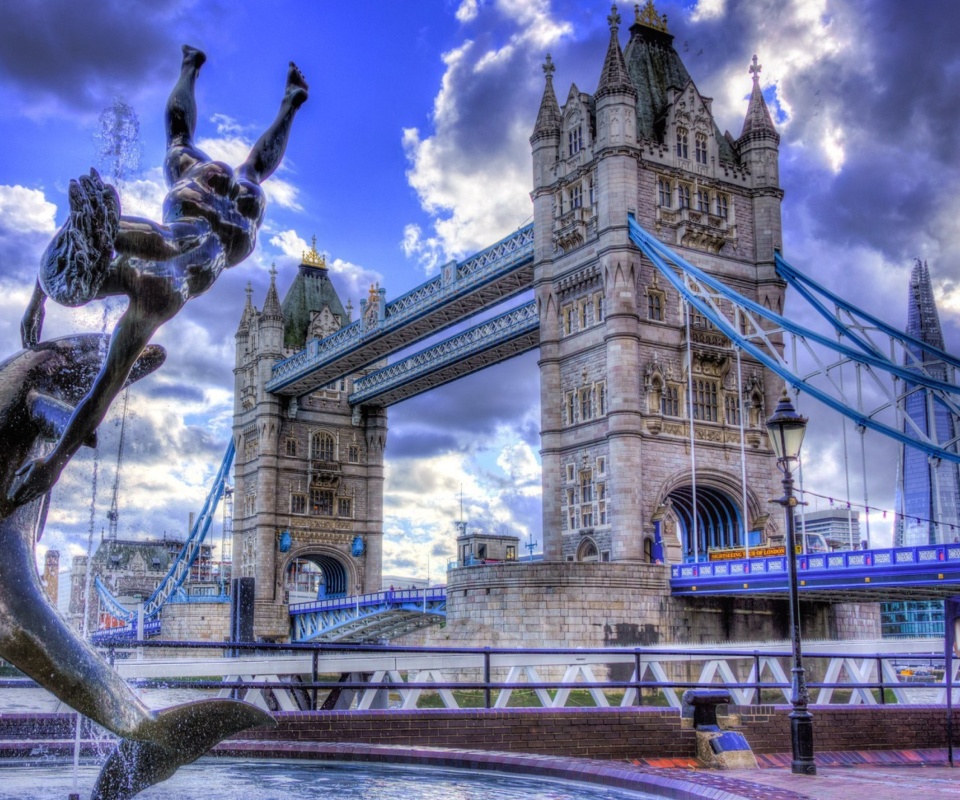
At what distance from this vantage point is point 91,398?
450cm

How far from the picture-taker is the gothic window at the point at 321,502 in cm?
5769

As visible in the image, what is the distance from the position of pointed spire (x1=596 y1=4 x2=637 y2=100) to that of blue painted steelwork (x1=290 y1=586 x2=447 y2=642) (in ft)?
57.9

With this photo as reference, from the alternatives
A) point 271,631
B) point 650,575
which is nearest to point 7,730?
point 650,575

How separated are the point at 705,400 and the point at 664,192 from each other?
6.34 meters

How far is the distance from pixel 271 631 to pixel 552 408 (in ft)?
81.6

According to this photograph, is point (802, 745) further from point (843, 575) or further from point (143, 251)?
point (843, 575)

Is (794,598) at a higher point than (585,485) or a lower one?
lower

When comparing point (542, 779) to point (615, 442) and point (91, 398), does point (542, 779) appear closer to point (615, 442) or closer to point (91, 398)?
point (91, 398)

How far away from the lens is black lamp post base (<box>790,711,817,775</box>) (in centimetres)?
875

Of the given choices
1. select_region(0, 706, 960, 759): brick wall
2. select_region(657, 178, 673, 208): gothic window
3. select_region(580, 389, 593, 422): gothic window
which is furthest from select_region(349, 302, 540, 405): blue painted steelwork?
select_region(0, 706, 960, 759): brick wall

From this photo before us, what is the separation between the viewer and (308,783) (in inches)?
244

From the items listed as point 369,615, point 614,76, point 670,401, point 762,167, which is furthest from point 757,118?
point 369,615

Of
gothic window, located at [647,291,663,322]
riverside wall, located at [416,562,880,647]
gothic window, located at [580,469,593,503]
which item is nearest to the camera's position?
riverside wall, located at [416,562,880,647]

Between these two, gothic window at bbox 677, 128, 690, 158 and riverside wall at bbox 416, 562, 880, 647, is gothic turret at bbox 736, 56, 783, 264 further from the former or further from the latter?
riverside wall at bbox 416, 562, 880, 647
